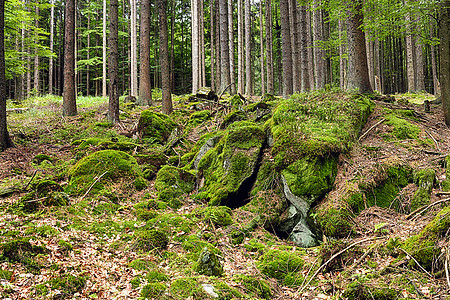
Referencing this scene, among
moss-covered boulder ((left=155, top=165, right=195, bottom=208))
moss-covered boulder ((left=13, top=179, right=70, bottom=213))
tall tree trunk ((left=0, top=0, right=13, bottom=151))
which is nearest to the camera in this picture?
moss-covered boulder ((left=13, top=179, right=70, bottom=213))

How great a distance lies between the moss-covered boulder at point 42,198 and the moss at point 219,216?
2.86m

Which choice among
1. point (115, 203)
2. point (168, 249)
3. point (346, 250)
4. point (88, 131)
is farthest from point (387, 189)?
point (88, 131)

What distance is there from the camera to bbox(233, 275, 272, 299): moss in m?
3.87

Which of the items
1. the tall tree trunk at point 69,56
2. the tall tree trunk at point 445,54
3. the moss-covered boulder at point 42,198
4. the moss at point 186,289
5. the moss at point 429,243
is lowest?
the moss at point 186,289

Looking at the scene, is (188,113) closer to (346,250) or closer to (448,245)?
(346,250)

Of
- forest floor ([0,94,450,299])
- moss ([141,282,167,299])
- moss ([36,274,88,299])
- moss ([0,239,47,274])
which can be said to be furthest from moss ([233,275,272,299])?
moss ([0,239,47,274])

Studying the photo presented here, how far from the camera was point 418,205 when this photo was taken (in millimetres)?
5098

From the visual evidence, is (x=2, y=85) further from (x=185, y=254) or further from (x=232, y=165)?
(x=185, y=254)

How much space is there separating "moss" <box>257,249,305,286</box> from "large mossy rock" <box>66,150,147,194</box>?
13.5 ft

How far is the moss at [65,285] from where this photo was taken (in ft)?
11.3

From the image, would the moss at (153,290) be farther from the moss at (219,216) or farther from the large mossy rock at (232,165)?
the large mossy rock at (232,165)

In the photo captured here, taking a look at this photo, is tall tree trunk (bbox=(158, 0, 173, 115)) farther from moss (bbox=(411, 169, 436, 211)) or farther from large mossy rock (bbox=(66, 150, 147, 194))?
moss (bbox=(411, 169, 436, 211))

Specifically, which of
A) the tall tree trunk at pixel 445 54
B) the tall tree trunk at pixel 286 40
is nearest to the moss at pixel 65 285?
the tall tree trunk at pixel 445 54

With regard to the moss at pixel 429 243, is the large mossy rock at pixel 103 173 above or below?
above
